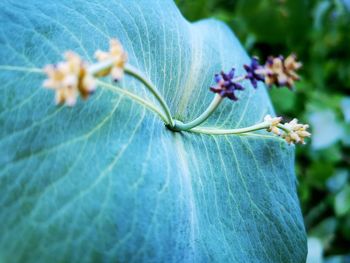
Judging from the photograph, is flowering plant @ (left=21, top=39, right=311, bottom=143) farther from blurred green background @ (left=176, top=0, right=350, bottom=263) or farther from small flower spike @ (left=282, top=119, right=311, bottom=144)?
blurred green background @ (left=176, top=0, right=350, bottom=263)

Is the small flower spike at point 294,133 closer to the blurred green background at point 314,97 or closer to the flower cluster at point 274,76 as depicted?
the flower cluster at point 274,76

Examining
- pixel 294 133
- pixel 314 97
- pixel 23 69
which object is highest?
pixel 23 69

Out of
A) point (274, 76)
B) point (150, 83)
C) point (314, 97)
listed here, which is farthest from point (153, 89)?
point (314, 97)

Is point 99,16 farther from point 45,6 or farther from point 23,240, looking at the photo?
point 23,240

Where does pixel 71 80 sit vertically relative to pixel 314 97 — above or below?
above

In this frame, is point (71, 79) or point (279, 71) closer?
point (71, 79)

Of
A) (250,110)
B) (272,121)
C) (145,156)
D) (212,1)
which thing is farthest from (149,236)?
(212,1)

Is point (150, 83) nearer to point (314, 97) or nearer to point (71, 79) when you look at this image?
point (71, 79)
